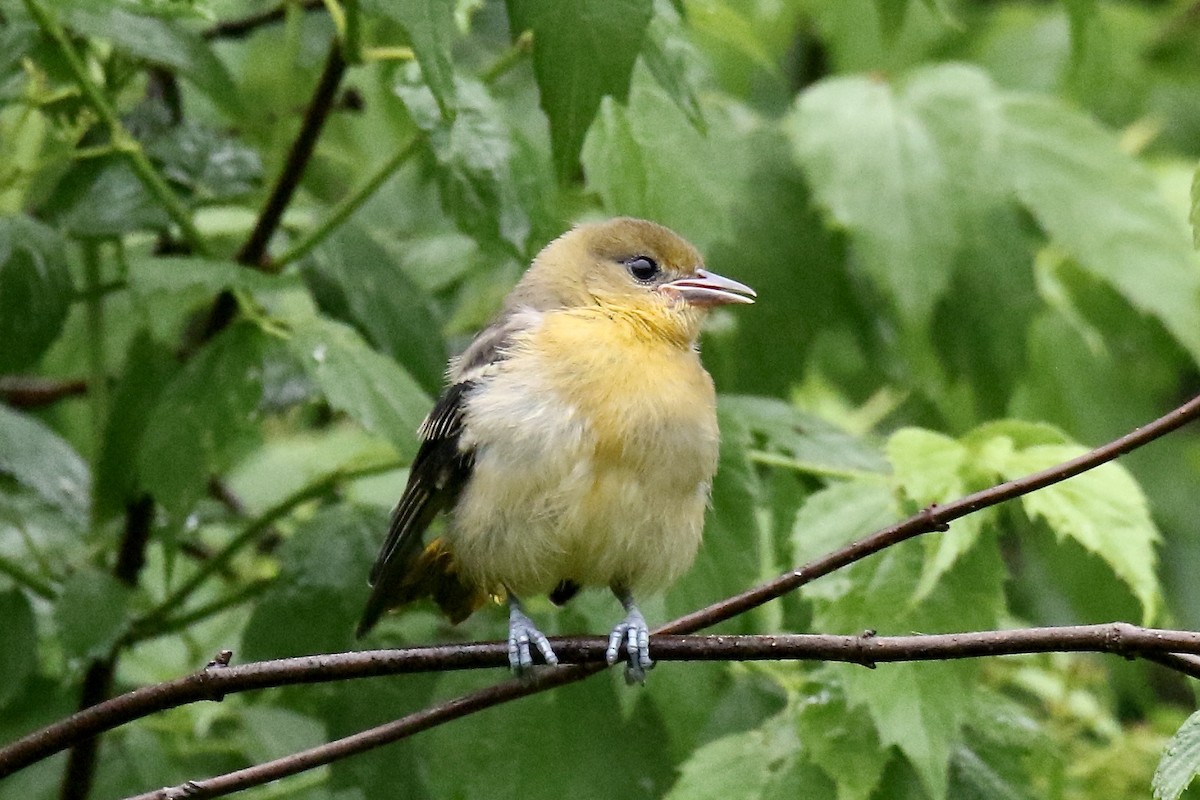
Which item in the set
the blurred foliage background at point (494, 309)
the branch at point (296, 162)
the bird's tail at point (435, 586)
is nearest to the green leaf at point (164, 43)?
the blurred foliage background at point (494, 309)

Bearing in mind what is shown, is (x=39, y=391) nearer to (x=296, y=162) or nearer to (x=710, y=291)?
(x=296, y=162)

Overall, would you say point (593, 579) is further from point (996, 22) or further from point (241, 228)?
point (996, 22)

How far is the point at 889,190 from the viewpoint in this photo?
385 cm

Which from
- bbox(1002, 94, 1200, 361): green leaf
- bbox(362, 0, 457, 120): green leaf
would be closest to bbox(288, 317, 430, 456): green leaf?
bbox(362, 0, 457, 120): green leaf

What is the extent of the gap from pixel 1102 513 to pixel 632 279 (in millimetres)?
1295

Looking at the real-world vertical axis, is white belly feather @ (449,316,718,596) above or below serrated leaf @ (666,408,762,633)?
above

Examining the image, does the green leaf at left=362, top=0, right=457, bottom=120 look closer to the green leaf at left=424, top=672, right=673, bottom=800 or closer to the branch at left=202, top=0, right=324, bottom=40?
the green leaf at left=424, top=672, right=673, bottom=800

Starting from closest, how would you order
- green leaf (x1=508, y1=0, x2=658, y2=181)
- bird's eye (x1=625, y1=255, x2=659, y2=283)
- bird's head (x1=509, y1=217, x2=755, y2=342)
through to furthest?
green leaf (x1=508, y1=0, x2=658, y2=181)
bird's head (x1=509, y1=217, x2=755, y2=342)
bird's eye (x1=625, y1=255, x2=659, y2=283)

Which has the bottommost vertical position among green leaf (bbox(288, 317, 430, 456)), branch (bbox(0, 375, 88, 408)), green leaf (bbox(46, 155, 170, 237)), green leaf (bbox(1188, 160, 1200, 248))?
branch (bbox(0, 375, 88, 408))

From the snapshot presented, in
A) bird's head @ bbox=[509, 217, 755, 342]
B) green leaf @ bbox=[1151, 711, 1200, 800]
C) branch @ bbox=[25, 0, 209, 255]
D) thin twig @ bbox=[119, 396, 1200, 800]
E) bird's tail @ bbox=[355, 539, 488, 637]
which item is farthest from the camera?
bird's head @ bbox=[509, 217, 755, 342]

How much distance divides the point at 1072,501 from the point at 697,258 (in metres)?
1.20

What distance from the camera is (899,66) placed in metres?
5.86

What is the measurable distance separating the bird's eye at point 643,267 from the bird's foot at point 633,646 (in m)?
0.94

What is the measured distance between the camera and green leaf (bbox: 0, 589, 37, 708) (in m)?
3.31
